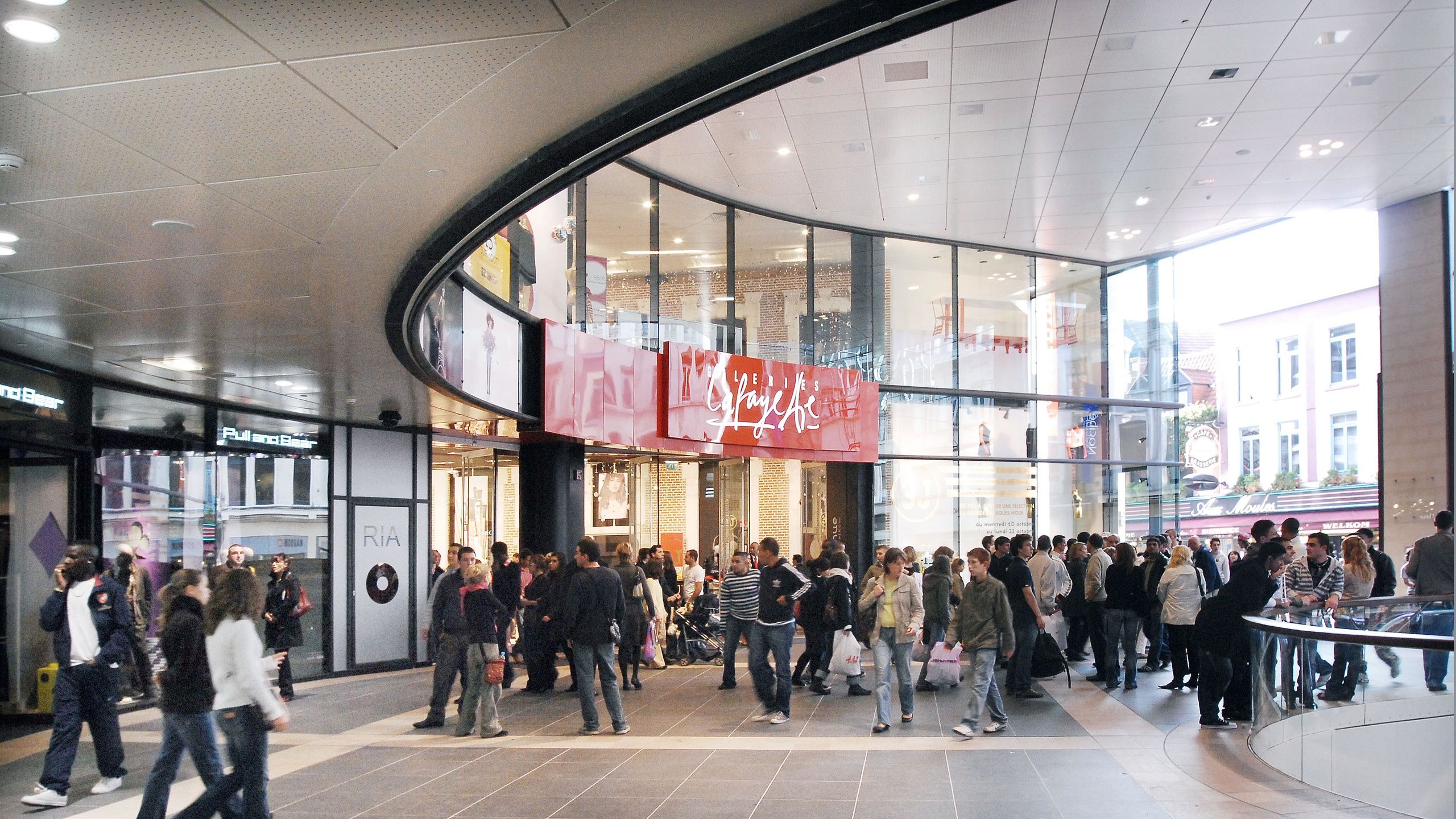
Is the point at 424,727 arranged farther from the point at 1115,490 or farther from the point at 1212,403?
the point at 1212,403

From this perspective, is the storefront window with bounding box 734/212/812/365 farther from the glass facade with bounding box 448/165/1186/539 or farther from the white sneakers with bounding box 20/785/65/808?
the white sneakers with bounding box 20/785/65/808

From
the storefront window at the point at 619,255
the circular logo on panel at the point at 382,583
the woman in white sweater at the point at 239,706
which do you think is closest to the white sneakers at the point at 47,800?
the woman in white sweater at the point at 239,706

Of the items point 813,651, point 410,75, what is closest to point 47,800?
point 410,75

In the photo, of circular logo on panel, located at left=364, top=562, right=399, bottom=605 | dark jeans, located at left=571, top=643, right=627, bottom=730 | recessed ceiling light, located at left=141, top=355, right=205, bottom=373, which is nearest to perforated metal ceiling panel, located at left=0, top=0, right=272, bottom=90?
recessed ceiling light, located at left=141, top=355, right=205, bottom=373

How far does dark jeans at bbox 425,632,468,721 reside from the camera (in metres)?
9.77

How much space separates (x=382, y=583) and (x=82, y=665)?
7371mm

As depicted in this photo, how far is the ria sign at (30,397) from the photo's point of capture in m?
9.56

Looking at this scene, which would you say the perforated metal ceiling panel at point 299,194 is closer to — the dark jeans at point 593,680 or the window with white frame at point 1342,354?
the dark jeans at point 593,680

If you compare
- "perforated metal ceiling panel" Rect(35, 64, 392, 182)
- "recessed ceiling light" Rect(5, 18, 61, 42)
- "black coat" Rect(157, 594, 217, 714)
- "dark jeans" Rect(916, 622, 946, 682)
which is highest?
"recessed ceiling light" Rect(5, 18, 61, 42)

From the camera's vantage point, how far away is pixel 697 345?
1700cm

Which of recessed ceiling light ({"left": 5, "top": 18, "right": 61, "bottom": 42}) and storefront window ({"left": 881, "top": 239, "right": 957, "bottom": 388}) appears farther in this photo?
storefront window ({"left": 881, "top": 239, "right": 957, "bottom": 388})

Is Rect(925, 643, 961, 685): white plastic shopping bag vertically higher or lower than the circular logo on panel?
lower

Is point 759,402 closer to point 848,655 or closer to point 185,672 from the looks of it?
→ point 848,655

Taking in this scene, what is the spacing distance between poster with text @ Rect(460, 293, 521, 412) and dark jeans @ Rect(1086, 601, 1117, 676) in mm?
7179
